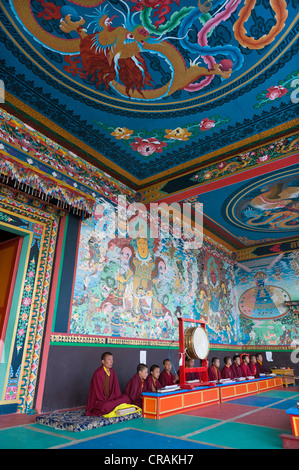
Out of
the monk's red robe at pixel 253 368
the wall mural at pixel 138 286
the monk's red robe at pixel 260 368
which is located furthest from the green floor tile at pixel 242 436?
the monk's red robe at pixel 260 368

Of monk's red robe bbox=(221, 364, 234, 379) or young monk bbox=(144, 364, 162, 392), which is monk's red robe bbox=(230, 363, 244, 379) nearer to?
monk's red robe bbox=(221, 364, 234, 379)

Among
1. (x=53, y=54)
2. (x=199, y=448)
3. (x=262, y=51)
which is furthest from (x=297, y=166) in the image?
(x=199, y=448)

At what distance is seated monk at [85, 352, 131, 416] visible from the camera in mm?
4523

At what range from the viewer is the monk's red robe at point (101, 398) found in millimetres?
4508

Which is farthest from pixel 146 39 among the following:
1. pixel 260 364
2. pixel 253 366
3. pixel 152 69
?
pixel 260 364

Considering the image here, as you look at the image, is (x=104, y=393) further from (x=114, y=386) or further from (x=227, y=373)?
(x=227, y=373)

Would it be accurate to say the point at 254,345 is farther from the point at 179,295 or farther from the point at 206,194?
the point at 206,194

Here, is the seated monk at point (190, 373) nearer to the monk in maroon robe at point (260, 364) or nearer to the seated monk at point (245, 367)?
the seated monk at point (245, 367)

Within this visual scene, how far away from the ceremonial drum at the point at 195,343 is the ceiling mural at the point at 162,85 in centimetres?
302

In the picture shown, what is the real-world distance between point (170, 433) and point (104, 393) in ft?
4.96

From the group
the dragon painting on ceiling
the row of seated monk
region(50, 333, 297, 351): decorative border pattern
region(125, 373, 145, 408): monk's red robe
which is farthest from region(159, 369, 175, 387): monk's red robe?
the dragon painting on ceiling

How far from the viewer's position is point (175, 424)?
4090 mm

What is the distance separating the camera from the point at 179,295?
8531 mm

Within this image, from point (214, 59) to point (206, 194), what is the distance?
3.55 meters
